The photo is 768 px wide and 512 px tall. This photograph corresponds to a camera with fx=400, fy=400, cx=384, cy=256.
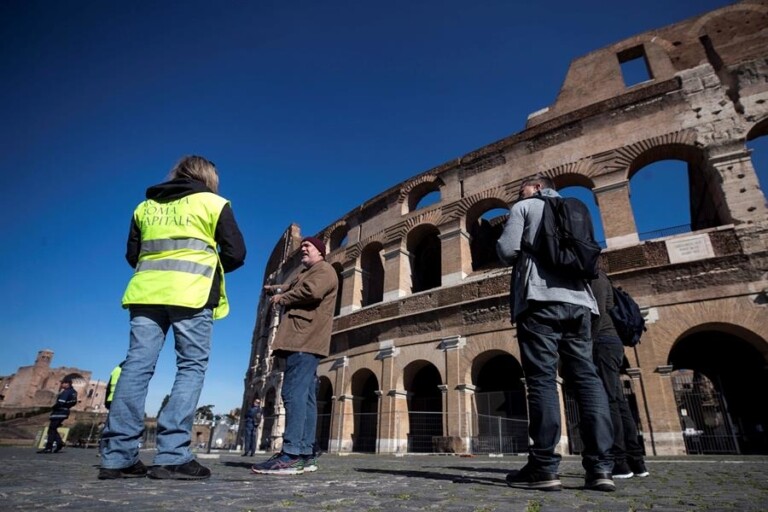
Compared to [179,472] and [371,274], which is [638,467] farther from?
[371,274]

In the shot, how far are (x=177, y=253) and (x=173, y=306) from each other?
14.0 inches

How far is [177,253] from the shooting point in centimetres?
270

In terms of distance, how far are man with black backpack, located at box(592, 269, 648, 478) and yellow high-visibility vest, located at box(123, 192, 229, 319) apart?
3.16m

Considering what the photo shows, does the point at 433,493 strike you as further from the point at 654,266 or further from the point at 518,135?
the point at 518,135

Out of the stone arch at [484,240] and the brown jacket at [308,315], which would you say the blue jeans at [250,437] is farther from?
the brown jacket at [308,315]

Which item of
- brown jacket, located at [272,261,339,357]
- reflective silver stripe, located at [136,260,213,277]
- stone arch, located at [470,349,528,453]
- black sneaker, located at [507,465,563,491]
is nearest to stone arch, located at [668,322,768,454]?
stone arch, located at [470,349,528,453]

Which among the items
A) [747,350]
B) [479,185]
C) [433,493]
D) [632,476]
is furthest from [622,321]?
[747,350]

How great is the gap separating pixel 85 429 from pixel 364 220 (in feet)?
90.8

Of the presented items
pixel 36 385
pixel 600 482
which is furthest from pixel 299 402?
pixel 36 385

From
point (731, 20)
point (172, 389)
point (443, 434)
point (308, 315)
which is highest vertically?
point (731, 20)

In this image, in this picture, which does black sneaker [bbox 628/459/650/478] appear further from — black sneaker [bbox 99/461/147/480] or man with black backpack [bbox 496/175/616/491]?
black sneaker [bbox 99/461/147/480]


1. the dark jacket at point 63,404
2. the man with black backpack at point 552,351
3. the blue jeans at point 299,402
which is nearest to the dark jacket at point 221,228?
the blue jeans at point 299,402

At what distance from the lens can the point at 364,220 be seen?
16250 mm

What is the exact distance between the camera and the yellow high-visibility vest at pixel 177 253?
260 centimetres
